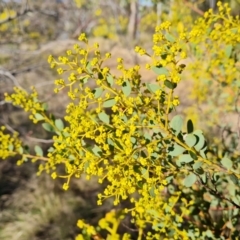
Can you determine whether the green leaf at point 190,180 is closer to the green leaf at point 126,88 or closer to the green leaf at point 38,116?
the green leaf at point 126,88

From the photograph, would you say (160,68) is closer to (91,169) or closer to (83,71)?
(83,71)

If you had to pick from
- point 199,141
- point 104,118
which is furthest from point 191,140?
point 104,118

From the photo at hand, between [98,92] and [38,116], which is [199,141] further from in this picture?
[38,116]

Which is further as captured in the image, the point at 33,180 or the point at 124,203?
the point at 33,180

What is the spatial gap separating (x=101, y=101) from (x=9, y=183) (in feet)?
10.9

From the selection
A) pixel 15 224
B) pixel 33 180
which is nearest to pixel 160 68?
pixel 15 224

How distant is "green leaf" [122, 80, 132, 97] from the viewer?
901mm

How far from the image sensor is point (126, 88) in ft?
2.97

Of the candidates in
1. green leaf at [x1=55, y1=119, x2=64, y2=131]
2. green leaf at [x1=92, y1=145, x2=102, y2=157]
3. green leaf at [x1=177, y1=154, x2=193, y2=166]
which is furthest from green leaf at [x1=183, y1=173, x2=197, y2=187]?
green leaf at [x1=55, y1=119, x2=64, y2=131]

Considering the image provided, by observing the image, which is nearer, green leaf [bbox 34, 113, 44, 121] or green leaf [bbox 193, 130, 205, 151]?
green leaf [bbox 193, 130, 205, 151]

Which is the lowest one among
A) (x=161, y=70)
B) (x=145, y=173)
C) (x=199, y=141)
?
(x=145, y=173)

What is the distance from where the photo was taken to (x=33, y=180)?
388 centimetres

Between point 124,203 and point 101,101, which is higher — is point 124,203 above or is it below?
above

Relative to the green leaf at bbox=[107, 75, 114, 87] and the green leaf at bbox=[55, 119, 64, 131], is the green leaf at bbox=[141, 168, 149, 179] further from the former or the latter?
the green leaf at bbox=[55, 119, 64, 131]
